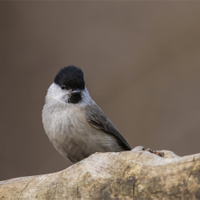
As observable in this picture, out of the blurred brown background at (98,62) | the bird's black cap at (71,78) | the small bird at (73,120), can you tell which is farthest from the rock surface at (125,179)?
the blurred brown background at (98,62)

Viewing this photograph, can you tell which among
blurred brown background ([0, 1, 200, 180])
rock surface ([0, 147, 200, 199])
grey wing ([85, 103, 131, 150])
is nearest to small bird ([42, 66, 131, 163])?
grey wing ([85, 103, 131, 150])

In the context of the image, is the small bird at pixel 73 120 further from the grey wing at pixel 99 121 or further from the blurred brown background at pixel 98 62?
the blurred brown background at pixel 98 62

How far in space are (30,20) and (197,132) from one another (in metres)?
1.75

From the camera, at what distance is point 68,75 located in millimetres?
1590

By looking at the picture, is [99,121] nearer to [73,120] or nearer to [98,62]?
[73,120]

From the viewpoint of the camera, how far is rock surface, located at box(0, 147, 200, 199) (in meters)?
0.97

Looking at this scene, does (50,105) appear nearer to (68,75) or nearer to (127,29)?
(68,75)

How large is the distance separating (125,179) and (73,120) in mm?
582

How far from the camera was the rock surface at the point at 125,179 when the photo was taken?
3.18 feet

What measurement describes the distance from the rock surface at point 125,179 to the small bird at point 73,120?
0.35 metres

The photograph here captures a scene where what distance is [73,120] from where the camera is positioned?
61.9 inches

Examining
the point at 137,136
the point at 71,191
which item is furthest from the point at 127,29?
the point at 71,191

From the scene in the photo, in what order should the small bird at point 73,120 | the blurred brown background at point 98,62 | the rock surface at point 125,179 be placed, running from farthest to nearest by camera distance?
1. the blurred brown background at point 98,62
2. the small bird at point 73,120
3. the rock surface at point 125,179

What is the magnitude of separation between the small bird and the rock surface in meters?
0.35
